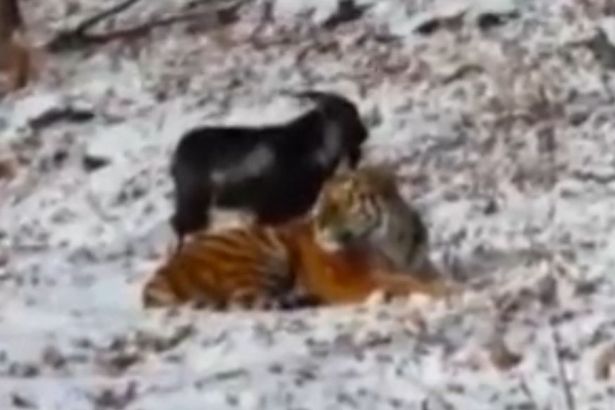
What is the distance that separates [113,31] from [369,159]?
4.92 ft

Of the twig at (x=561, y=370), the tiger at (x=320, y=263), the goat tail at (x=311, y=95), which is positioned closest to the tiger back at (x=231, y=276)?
the tiger at (x=320, y=263)

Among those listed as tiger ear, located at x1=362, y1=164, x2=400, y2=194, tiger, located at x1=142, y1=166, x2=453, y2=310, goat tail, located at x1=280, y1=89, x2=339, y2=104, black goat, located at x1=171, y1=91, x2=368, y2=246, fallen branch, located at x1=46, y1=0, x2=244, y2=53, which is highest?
tiger ear, located at x1=362, y1=164, x2=400, y2=194

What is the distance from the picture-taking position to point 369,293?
448 centimetres

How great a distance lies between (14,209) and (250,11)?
1634mm

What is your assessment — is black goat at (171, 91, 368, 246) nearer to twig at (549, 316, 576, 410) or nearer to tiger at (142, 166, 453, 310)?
tiger at (142, 166, 453, 310)

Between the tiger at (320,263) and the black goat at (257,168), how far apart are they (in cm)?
37

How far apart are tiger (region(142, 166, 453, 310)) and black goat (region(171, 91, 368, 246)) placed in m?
0.37

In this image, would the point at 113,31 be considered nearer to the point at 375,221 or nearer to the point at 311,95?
the point at 311,95

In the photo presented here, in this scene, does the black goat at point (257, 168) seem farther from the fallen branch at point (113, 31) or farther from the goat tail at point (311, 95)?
the fallen branch at point (113, 31)

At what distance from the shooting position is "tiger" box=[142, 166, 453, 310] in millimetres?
4492

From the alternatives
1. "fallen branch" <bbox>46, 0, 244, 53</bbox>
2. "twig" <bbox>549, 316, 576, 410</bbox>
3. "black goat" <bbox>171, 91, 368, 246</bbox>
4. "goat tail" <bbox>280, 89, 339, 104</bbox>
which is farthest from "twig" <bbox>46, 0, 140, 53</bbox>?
"twig" <bbox>549, 316, 576, 410</bbox>

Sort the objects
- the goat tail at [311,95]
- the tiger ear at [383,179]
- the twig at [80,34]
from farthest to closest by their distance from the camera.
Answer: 1. the twig at [80,34]
2. the goat tail at [311,95]
3. the tiger ear at [383,179]

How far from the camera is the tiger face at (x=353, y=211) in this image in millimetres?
4523

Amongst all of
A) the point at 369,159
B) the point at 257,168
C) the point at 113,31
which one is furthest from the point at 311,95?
the point at 113,31
